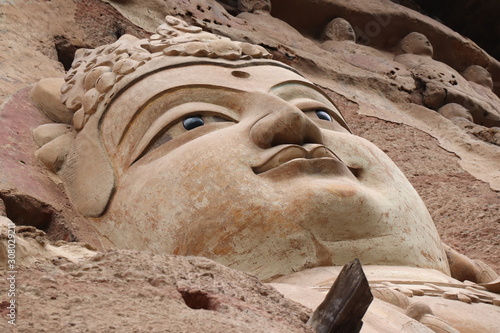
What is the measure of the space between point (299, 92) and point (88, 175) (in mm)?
931

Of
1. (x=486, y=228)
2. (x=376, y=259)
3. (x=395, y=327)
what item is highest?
(x=395, y=327)

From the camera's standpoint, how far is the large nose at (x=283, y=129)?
2836mm

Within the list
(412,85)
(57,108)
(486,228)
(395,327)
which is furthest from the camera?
(412,85)

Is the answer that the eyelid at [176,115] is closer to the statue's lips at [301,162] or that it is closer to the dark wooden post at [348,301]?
the statue's lips at [301,162]

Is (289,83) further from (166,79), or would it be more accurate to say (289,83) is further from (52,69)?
(52,69)

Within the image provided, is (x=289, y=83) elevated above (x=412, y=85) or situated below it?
above

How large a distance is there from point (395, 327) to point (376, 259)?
0.82m

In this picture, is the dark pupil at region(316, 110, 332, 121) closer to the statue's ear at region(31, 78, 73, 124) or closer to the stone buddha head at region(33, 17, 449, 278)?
the stone buddha head at region(33, 17, 449, 278)

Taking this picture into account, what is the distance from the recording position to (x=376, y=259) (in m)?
2.68

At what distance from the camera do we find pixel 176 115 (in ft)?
9.98

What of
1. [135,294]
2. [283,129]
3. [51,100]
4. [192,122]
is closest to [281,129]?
[283,129]

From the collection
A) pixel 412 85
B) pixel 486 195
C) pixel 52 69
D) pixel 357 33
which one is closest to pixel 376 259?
pixel 486 195

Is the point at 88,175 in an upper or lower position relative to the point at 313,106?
lower

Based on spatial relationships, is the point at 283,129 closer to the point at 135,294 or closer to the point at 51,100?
the point at 51,100
